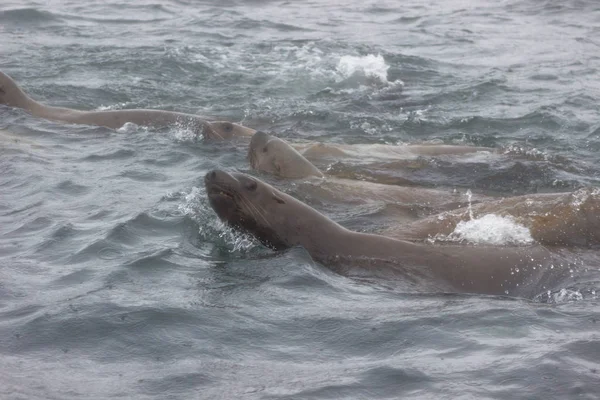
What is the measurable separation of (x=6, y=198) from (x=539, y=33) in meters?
13.0

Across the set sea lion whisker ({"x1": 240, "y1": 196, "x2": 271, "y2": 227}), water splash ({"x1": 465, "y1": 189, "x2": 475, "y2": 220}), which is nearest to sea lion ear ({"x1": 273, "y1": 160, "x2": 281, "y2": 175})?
water splash ({"x1": 465, "y1": 189, "x2": 475, "y2": 220})

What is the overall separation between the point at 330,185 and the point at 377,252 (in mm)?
2371

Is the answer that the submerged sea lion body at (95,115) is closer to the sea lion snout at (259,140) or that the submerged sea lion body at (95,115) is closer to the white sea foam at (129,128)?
the white sea foam at (129,128)

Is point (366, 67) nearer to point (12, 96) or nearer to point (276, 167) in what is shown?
point (12, 96)

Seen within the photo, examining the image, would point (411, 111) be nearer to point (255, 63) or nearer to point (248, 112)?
point (248, 112)

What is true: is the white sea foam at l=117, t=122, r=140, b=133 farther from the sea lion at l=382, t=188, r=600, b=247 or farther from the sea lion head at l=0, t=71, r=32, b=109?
the sea lion at l=382, t=188, r=600, b=247

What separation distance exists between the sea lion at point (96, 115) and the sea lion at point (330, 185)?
178cm

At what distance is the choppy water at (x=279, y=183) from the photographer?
5.71m

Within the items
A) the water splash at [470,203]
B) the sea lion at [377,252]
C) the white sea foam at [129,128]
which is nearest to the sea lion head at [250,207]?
the sea lion at [377,252]

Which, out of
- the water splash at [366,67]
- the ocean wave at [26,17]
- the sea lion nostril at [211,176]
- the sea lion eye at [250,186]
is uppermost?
the ocean wave at [26,17]

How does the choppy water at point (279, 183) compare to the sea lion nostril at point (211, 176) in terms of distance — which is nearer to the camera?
the choppy water at point (279, 183)

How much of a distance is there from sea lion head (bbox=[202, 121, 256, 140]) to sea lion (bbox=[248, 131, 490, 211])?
4.16 feet

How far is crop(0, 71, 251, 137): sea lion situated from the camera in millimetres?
12281

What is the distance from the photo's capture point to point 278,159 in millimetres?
10219
